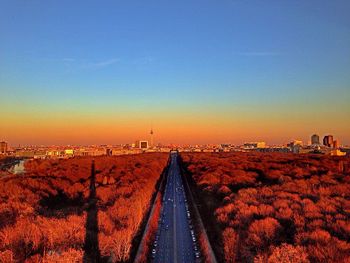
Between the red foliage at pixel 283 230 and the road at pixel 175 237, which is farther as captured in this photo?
the road at pixel 175 237

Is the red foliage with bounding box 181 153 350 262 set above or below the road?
above

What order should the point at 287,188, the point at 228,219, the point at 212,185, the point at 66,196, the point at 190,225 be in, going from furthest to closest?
the point at 212,185, the point at 66,196, the point at 287,188, the point at 190,225, the point at 228,219

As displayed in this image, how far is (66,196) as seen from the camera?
146ft

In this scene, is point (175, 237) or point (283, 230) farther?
point (175, 237)

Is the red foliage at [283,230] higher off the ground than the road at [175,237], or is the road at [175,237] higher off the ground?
the red foliage at [283,230]

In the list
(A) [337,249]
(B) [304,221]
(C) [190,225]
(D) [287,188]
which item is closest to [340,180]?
(D) [287,188]

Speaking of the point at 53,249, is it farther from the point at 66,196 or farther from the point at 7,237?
the point at 66,196

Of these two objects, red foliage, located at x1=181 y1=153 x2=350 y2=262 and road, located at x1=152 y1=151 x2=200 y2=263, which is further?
road, located at x1=152 y1=151 x2=200 y2=263

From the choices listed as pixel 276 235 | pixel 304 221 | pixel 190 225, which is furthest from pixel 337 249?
pixel 190 225

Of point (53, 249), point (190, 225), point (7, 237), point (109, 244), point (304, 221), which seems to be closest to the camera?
point (53, 249)

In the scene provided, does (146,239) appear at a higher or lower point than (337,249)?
lower

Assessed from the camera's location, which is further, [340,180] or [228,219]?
[340,180]

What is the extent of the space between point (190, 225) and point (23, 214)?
11636 millimetres

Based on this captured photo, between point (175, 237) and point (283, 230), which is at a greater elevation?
point (283, 230)
